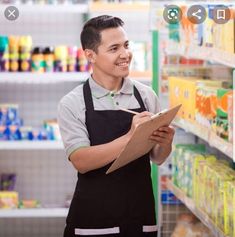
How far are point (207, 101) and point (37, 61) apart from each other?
156cm

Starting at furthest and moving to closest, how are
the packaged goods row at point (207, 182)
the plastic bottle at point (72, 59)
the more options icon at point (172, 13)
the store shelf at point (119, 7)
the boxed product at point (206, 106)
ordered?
1. the plastic bottle at point (72, 59)
2. the store shelf at point (119, 7)
3. the boxed product at point (206, 106)
4. the more options icon at point (172, 13)
5. the packaged goods row at point (207, 182)

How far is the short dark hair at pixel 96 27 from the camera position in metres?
3.21

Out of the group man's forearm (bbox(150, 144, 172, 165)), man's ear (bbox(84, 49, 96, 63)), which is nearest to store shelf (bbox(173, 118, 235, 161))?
man's forearm (bbox(150, 144, 172, 165))

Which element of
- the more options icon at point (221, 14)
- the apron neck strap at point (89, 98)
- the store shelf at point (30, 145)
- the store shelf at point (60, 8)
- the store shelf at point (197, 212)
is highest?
the more options icon at point (221, 14)

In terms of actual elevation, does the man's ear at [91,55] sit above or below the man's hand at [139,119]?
above

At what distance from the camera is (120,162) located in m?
3.01

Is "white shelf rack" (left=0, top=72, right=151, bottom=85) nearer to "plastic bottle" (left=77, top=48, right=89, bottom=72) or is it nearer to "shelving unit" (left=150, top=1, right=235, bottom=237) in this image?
"plastic bottle" (left=77, top=48, right=89, bottom=72)

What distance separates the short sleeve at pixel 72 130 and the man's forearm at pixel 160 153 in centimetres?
29

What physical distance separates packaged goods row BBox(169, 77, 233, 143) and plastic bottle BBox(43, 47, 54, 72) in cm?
80

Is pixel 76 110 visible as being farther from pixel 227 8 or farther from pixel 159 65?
pixel 159 65

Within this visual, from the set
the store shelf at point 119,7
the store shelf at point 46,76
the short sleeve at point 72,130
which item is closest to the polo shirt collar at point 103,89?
the short sleeve at point 72,130

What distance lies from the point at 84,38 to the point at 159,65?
5.78 feet

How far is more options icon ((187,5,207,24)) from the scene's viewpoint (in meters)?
3.55

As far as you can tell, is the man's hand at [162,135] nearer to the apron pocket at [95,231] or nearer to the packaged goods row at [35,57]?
the apron pocket at [95,231]
